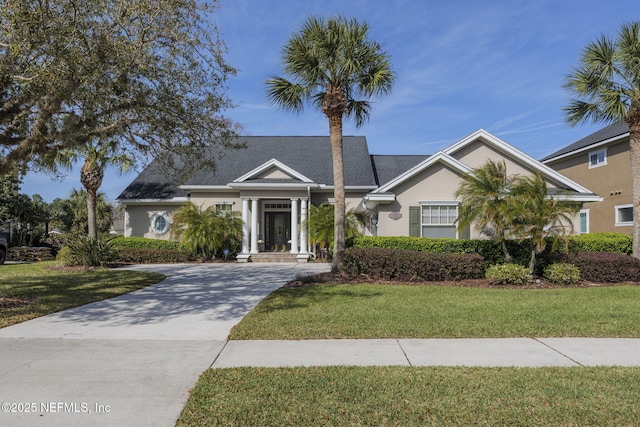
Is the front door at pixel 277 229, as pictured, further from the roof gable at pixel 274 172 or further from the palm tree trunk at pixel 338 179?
the palm tree trunk at pixel 338 179

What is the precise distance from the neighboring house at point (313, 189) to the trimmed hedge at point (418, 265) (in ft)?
9.75

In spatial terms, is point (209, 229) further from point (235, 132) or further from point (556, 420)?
point (556, 420)

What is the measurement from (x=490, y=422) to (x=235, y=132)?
9083mm

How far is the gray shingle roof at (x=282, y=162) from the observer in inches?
876

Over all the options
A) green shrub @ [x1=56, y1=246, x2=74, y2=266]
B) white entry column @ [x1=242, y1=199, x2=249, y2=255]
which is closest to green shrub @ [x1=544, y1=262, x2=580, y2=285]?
white entry column @ [x1=242, y1=199, x2=249, y2=255]

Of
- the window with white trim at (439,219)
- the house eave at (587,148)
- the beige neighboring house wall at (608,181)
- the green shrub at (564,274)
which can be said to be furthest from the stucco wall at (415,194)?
the beige neighboring house wall at (608,181)

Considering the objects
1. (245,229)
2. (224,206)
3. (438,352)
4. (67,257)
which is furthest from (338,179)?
(67,257)

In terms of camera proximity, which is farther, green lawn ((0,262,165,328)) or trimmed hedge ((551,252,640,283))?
trimmed hedge ((551,252,640,283))

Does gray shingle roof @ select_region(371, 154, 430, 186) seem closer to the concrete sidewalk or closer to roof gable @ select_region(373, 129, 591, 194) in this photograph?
roof gable @ select_region(373, 129, 591, 194)

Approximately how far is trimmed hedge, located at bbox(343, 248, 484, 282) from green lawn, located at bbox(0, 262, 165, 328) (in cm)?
671

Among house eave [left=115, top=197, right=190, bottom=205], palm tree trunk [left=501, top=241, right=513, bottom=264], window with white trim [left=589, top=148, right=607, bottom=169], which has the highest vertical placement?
window with white trim [left=589, top=148, right=607, bottom=169]

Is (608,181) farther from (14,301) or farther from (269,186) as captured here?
(14,301)

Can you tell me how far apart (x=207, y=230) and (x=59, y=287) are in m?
8.53

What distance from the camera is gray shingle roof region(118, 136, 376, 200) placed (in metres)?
22.2
